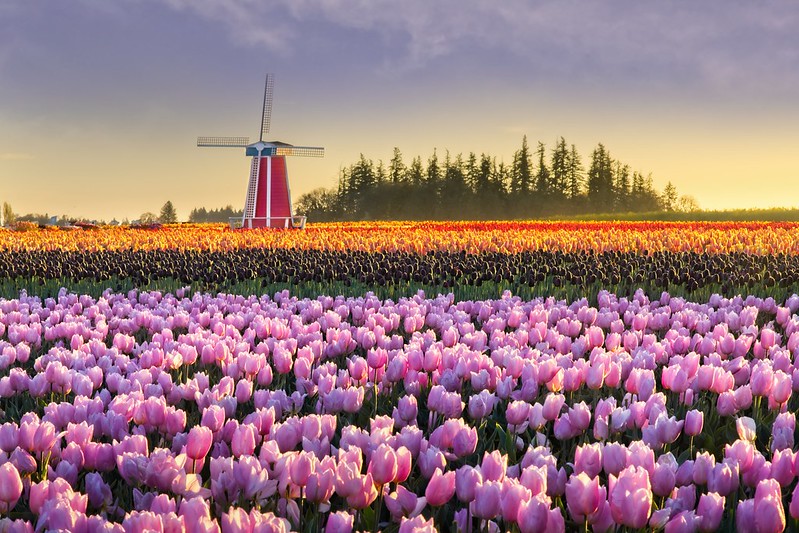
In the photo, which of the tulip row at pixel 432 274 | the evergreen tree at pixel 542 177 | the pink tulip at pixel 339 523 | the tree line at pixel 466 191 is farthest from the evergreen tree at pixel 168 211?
the pink tulip at pixel 339 523

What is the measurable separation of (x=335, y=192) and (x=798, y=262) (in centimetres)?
7452

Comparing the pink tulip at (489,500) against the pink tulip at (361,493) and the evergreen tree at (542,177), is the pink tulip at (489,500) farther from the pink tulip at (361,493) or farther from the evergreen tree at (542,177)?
the evergreen tree at (542,177)

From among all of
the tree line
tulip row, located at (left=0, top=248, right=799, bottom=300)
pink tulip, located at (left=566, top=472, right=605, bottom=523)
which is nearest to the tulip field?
pink tulip, located at (left=566, top=472, right=605, bottom=523)

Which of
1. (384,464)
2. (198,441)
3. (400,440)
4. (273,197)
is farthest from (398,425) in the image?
(273,197)

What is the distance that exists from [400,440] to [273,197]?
3911 cm

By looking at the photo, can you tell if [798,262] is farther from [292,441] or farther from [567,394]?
[292,441]

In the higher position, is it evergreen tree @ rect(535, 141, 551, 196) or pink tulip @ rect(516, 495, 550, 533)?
evergreen tree @ rect(535, 141, 551, 196)

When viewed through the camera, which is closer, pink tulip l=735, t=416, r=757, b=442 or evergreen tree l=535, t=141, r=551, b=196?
pink tulip l=735, t=416, r=757, b=442

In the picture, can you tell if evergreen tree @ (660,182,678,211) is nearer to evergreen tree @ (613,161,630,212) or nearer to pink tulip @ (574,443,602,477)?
evergreen tree @ (613,161,630,212)

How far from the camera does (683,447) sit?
388cm

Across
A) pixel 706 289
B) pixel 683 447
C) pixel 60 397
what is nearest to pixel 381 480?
pixel 683 447

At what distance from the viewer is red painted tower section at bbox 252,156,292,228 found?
134ft

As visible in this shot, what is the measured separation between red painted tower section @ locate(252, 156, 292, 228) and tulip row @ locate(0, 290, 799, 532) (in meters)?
34.7

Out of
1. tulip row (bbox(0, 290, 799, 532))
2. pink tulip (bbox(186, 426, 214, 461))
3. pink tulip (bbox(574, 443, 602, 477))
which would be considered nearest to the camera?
tulip row (bbox(0, 290, 799, 532))
